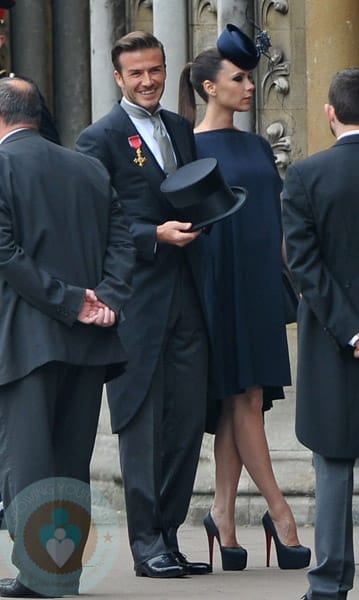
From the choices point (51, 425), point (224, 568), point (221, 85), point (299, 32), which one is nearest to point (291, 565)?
point (224, 568)

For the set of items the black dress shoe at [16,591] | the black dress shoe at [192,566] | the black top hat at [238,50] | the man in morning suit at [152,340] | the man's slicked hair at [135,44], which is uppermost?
the man's slicked hair at [135,44]

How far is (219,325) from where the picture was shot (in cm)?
724

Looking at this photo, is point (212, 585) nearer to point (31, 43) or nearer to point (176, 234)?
point (176, 234)

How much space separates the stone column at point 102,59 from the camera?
9.85 m

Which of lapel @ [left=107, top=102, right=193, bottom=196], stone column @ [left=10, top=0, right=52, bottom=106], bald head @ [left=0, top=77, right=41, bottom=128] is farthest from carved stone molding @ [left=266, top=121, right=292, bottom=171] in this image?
bald head @ [left=0, top=77, right=41, bottom=128]

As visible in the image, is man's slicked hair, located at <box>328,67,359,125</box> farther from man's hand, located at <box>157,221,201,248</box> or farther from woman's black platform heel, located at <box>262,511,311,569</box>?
woman's black platform heel, located at <box>262,511,311,569</box>

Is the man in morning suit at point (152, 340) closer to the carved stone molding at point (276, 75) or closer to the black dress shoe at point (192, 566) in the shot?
the black dress shoe at point (192, 566)

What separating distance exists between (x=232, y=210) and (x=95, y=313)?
71 cm

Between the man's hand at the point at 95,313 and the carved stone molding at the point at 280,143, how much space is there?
2.44 metres

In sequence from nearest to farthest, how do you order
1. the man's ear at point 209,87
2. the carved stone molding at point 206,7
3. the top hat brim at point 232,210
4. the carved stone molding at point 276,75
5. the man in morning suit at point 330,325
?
the man in morning suit at point 330,325, the top hat brim at point 232,210, the man's ear at point 209,87, the carved stone molding at point 276,75, the carved stone molding at point 206,7

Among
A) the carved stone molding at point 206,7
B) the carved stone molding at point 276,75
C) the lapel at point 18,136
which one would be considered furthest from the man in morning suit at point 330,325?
the carved stone molding at point 206,7

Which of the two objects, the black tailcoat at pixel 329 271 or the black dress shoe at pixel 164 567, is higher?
the black tailcoat at pixel 329 271

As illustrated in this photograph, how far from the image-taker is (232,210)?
6.77 meters

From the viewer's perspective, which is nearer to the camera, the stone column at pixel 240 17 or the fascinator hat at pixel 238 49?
the fascinator hat at pixel 238 49
